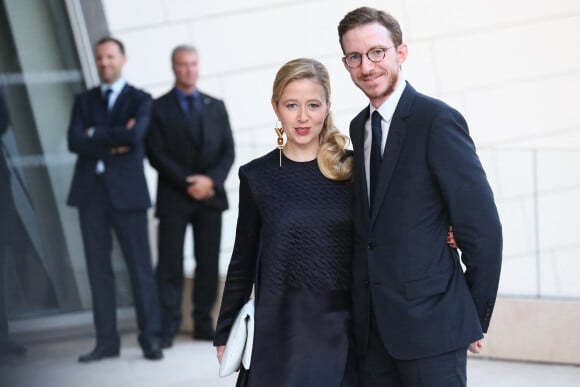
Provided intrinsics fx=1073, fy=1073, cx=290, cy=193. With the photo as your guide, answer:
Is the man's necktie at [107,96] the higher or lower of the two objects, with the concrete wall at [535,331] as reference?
higher

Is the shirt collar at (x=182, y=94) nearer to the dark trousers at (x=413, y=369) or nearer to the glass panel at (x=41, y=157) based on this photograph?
the glass panel at (x=41, y=157)

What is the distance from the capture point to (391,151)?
9.24 feet

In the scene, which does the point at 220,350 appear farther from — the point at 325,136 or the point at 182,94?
the point at 182,94

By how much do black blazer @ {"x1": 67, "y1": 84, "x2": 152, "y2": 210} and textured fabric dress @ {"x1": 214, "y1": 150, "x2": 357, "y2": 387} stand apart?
9.95 ft

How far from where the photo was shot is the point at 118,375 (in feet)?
19.1

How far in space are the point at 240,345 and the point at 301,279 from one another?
266 millimetres

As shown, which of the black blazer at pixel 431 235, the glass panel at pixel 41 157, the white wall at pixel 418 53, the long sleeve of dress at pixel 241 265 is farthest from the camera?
the white wall at pixel 418 53

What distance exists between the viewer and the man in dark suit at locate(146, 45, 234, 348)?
21.3ft

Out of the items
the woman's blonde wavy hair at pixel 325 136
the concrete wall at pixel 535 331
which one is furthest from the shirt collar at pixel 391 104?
the concrete wall at pixel 535 331

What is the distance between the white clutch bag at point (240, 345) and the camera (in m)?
3.16

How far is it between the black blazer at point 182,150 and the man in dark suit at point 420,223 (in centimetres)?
368

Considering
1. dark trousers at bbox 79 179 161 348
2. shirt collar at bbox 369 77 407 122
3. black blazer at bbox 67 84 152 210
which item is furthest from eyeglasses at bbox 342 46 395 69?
dark trousers at bbox 79 179 161 348

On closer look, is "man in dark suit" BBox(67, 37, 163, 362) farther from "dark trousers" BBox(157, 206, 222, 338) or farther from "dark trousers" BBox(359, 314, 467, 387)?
"dark trousers" BBox(359, 314, 467, 387)

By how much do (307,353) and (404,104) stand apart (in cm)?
80
